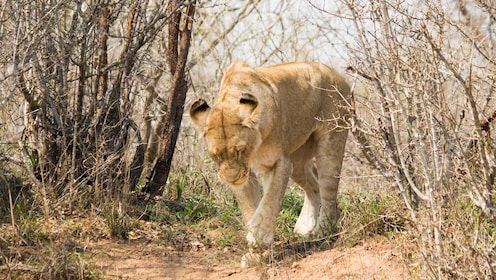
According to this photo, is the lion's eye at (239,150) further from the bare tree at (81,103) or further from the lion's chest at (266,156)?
the bare tree at (81,103)

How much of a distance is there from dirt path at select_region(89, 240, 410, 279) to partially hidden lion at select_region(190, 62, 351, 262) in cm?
32

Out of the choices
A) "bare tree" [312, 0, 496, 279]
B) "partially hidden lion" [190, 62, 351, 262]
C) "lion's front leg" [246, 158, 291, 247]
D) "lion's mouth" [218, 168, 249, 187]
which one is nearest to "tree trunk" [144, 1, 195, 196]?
"partially hidden lion" [190, 62, 351, 262]

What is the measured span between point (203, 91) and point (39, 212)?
5791mm

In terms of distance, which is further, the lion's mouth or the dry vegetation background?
the lion's mouth

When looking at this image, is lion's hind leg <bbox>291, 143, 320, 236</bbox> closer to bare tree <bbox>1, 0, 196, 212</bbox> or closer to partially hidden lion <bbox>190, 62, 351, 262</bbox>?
partially hidden lion <bbox>190, 62, 351, 262</bbox>

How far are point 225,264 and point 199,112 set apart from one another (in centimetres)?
130

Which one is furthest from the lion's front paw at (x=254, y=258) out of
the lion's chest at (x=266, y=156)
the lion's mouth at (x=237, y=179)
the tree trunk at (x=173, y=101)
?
the tree trunk at (x=173, y=101)

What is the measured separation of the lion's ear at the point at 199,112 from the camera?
6157mm

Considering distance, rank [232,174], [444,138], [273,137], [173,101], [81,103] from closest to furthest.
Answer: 1. [444,138]
2. [232,174]
3. [273,137]
4. [81,103]
5. [173,101]

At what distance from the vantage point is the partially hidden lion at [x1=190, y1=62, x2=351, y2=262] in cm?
603

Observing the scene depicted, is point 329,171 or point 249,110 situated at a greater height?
point 249,110

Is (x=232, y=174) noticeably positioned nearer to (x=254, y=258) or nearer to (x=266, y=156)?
(x=266, y=156)

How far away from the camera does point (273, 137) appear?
6.38m

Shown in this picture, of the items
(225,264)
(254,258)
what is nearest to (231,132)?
(254,258)
